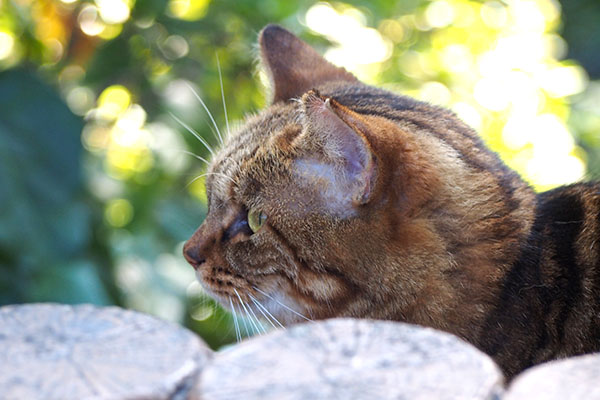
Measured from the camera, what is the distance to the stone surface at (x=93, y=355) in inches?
24.0

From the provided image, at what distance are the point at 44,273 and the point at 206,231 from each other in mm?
634

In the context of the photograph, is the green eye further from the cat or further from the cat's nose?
the cat's nose

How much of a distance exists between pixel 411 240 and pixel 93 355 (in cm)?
66

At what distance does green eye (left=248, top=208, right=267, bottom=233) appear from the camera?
131 centimetres

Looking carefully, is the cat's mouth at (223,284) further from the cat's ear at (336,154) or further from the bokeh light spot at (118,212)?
the bokeh light spot at (118,212)

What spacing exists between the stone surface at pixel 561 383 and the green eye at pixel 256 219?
736 millimetres

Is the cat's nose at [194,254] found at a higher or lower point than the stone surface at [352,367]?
lower

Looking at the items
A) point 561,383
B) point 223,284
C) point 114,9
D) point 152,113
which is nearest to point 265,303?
point 223,284

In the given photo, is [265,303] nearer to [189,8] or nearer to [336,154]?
[336,154]

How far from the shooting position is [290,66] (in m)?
1.67

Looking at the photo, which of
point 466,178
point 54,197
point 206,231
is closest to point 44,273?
point 54,197

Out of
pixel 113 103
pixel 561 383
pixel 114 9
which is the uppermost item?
pixel 114 9

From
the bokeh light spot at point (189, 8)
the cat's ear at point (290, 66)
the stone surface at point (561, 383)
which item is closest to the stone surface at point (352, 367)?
the stone surface at point (561, 383)

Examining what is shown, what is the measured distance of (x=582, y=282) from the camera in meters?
1.20
